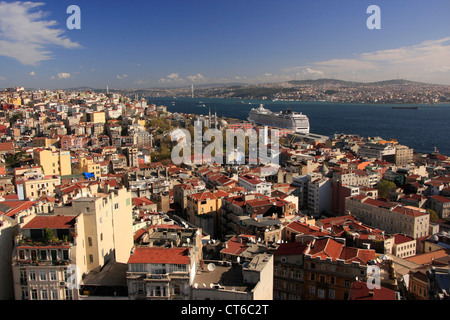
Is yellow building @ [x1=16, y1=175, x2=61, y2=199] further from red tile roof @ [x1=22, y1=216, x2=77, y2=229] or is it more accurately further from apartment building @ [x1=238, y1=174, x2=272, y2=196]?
red tile roof @ [x1=22, y1=216, x2=77, y2=229]

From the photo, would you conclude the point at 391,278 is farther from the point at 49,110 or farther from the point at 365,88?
the point at 365,88

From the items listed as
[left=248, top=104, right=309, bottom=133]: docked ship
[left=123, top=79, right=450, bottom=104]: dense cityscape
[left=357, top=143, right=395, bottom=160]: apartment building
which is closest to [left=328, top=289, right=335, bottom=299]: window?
[left=357, top=143, right=395, bottom=160]: apartment building

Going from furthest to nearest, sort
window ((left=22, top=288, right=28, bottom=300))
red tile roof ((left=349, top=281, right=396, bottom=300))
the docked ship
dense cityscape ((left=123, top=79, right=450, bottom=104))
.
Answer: dense cityscape ((left=123, top=79, right=450, bottom=104)), the docked ship, red tile roof ((left=349, top=281, right=396, bottom=300)), window ((left=22, top=288, right=28, bottom=300))

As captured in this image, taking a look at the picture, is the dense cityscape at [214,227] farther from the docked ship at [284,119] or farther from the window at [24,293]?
the docked ship at [284,119]

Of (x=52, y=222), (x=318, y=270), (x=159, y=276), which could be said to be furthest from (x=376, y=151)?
(x=52, y=222)

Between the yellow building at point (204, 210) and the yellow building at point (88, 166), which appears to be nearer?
the yellow building at point (204, 210)

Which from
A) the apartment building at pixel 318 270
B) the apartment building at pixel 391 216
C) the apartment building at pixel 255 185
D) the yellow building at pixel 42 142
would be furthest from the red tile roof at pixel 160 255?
the yellow building at pixel 42 142

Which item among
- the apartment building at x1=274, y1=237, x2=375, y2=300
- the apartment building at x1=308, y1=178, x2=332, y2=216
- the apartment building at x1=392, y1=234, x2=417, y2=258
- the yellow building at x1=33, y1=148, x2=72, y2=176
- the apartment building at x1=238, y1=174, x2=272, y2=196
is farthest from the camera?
the yellow building at x1=33, y1=148, x2=72, y2=176

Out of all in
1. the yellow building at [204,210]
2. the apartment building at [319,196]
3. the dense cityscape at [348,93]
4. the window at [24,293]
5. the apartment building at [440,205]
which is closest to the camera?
the window at [24,293]
